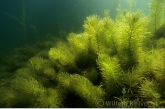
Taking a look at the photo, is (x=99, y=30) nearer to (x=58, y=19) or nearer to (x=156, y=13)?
(x=156, y=13)

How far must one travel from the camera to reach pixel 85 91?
1.67m

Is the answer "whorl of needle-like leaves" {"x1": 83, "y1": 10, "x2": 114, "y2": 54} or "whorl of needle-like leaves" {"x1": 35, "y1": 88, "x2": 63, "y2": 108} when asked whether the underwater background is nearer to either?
"whorl of needle-like leaves" {"x1": 83, "y1": 10, "x2": 114, "y2": 54}

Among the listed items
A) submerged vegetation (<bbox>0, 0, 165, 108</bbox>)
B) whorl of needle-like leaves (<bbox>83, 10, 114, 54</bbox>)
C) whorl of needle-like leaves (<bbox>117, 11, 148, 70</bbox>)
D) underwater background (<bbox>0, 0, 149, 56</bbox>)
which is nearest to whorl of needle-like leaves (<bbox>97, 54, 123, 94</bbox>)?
submerged vegetation (<bbox>0, 0, 165, 108</bbox>)

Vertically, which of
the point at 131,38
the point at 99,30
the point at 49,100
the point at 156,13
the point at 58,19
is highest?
the point at 58,19

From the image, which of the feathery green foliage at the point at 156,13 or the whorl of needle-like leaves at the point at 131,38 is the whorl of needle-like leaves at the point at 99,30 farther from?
the feathery green foliage at the point at 156,13

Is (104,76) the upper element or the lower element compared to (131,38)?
lower

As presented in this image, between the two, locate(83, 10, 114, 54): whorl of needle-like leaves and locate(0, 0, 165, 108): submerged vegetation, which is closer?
locate(0, 0, 165, 108): submerged vegetation

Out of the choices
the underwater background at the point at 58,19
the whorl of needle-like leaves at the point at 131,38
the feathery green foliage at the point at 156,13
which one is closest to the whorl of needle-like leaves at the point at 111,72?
the whorl of needle-like leaves at the point at 131,38

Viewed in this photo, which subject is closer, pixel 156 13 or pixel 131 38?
pixel 131 38

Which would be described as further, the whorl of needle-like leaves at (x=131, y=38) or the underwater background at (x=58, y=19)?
the underwater background at (x=58, y=19)

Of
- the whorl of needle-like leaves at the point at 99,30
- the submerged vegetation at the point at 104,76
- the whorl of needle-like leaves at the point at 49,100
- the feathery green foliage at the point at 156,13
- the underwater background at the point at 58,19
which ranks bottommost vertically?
the whorl of needle-like leaves at the point at 49,100

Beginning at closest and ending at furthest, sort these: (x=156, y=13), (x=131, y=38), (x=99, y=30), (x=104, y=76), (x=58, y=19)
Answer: (x=104, y=76)
(x=131, y=38)
(x=99, y=30)
(x=156, y=13)
(x=58, y=19)

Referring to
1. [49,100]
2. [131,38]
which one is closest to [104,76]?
A: [131,38]

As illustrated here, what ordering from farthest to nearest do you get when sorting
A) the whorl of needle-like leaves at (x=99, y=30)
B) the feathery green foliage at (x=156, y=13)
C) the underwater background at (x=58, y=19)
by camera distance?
the underwater background at (x=58, y=19)
the feathery green foliage at (x=156, y=13)
the whorl of needle-like leaves at (x=99, y=30)
